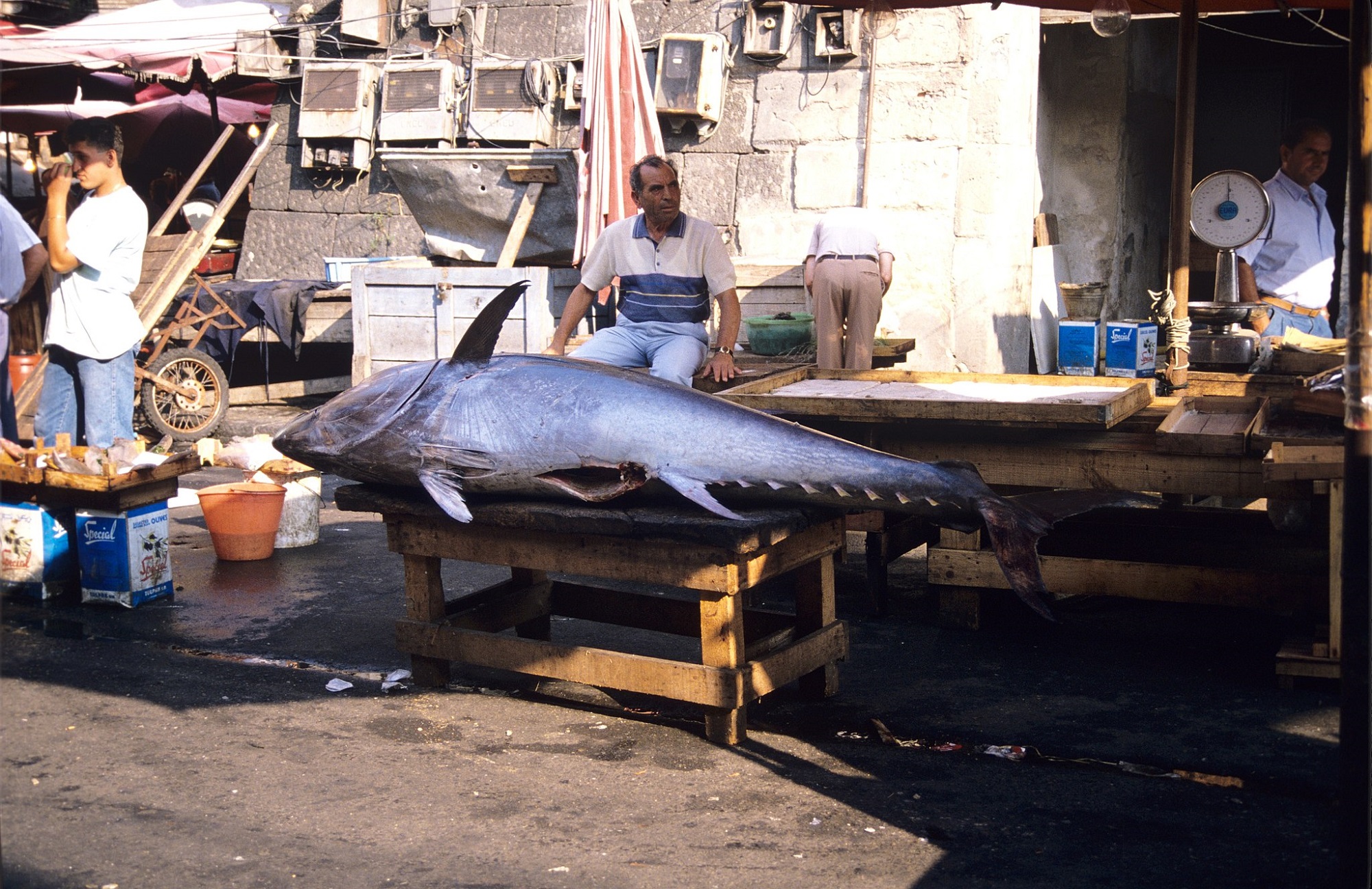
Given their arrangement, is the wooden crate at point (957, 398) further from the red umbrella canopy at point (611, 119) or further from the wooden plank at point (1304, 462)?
the red umbrella canopy at point (611, 119)

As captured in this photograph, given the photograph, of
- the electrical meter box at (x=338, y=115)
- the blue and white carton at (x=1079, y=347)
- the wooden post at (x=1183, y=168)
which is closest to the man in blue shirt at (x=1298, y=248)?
the wooden post at (x=1183, y=168)

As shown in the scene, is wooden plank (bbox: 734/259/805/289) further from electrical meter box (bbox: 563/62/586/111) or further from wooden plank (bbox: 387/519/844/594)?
wooden plank (bbox: 387/519/844/594)

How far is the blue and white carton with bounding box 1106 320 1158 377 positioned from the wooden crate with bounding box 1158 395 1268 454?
1.64m

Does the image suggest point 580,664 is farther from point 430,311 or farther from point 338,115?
point 338,115

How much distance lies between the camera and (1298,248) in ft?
21.0

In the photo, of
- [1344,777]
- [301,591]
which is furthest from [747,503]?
[301,591]

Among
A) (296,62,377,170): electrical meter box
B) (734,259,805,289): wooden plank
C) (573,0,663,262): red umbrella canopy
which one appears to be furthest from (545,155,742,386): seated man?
(296,62,377,170): electrical meter box

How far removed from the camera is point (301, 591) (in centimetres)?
574

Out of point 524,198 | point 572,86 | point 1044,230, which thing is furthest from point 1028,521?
point 572,86

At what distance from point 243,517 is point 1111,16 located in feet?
16.3

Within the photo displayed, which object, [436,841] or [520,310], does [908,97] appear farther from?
[436,841]

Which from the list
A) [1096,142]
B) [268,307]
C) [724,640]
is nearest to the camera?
[724,640]

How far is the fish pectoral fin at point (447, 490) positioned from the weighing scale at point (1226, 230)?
3.28 m

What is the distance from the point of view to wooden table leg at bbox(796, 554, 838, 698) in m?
4.21
